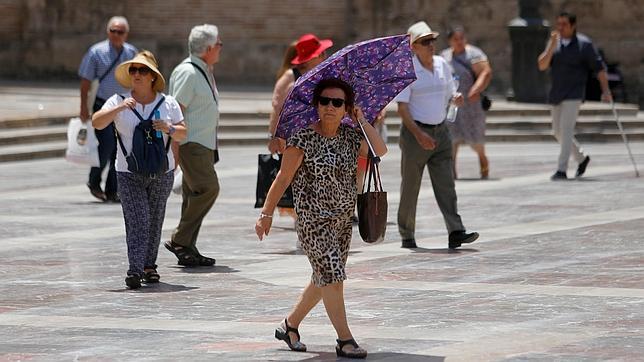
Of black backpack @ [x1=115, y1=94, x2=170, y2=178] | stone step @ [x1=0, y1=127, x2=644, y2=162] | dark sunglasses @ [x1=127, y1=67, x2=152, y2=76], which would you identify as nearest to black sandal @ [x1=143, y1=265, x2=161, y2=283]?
black backpack @ [x1=115, y1=94, x2=170, y2=178]

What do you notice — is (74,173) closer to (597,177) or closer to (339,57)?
(597,177)

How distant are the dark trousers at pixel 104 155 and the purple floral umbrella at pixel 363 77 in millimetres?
8003

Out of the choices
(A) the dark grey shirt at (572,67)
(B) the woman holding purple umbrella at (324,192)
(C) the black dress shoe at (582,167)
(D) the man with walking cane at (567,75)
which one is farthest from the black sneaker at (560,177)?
(B) the woman holding purple umbrella at (324,192)

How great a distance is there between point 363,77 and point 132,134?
8.61 feet

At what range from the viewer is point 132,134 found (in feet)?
37.7

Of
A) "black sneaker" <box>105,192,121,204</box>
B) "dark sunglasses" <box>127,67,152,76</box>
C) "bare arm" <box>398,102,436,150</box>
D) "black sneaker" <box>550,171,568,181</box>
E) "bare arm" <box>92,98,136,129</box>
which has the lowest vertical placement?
"black sneaker" <box>550,171,568,181</box>

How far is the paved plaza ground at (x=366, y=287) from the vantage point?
9.03 meters

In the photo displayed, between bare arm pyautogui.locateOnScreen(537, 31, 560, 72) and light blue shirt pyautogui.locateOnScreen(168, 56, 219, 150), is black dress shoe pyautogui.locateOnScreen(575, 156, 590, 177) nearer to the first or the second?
bare arm pyautogui.locateOnScreen(537, 31, 560, 72)

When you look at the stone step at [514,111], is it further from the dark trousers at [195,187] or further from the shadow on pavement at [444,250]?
the dark trousers at [195,187]

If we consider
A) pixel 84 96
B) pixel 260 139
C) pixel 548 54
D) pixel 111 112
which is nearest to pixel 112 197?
pixel 84 96

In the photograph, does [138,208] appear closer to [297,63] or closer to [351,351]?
[297,63]

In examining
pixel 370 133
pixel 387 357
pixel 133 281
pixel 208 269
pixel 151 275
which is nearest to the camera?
pixel 387 357

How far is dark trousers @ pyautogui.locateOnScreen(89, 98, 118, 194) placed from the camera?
17.3 metres

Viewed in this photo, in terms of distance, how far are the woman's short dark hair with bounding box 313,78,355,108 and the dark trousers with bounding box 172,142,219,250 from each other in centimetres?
373
